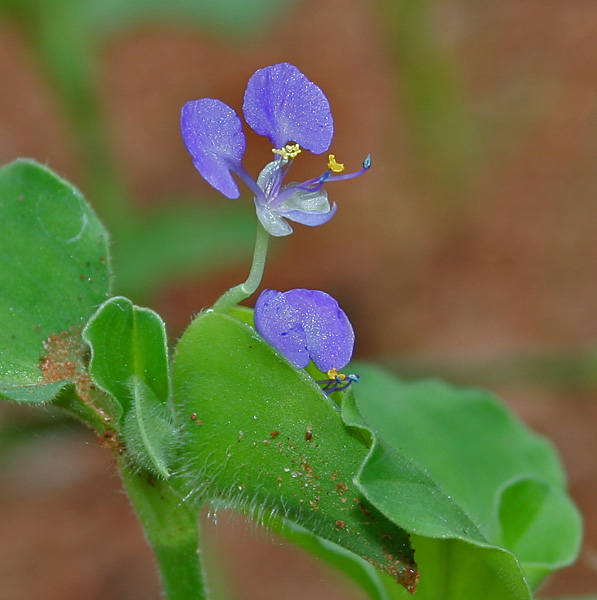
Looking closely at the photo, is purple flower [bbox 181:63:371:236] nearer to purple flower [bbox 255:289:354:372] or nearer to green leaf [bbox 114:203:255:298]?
purple flower [bbox 255:289:354:372]

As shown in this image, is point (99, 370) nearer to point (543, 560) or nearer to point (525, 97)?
point (543, 560)

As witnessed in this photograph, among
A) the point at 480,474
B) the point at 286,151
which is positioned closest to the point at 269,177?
the point at 286,151

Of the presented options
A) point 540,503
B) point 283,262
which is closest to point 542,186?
point 283,262

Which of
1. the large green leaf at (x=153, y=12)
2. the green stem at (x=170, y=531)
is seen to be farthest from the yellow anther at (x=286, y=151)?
the large green leaf at (x=153, y=12)

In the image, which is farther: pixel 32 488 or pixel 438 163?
pixel 438 163

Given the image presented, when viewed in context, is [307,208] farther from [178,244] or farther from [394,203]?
[394,203]

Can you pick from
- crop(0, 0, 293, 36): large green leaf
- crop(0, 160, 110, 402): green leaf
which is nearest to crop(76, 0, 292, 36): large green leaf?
crop(0, 0, 293, 36): large green leaf
